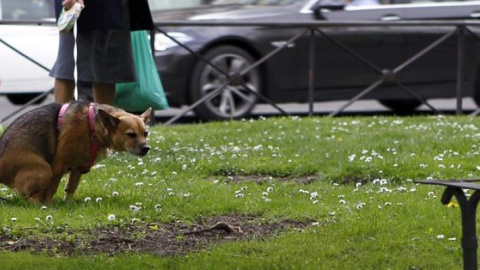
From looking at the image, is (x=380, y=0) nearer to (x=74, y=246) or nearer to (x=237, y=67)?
(x=237, y=67)

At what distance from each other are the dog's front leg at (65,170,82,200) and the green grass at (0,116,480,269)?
0.29 ft

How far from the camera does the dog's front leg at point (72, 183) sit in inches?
257

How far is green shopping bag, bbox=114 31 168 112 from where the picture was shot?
8.16 meters

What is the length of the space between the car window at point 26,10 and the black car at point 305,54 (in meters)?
1.68

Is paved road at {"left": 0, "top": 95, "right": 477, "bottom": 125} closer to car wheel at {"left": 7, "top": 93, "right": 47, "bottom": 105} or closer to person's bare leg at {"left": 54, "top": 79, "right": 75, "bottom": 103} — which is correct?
car wheel at {"left": 7, "top": 93, "right": 47, "bottom": 105}

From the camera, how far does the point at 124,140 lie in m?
6.16

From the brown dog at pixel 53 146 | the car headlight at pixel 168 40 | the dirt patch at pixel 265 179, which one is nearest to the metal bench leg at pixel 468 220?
the brown dog at pixel 53 146

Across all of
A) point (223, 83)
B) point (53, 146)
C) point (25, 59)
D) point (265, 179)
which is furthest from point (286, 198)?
point (25, 59)

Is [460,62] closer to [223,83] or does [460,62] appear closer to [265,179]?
[223,83]

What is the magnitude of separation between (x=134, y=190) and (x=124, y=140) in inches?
34.2

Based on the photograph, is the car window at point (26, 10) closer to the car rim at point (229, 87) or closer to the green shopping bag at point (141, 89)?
the car rim at point (229, 87)

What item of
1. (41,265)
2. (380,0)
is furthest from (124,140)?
(380,0)

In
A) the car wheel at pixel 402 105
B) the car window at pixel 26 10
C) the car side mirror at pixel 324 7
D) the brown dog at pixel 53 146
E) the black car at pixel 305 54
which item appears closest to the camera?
the brown dog at pixel 53 146

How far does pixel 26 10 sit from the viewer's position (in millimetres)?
14625
